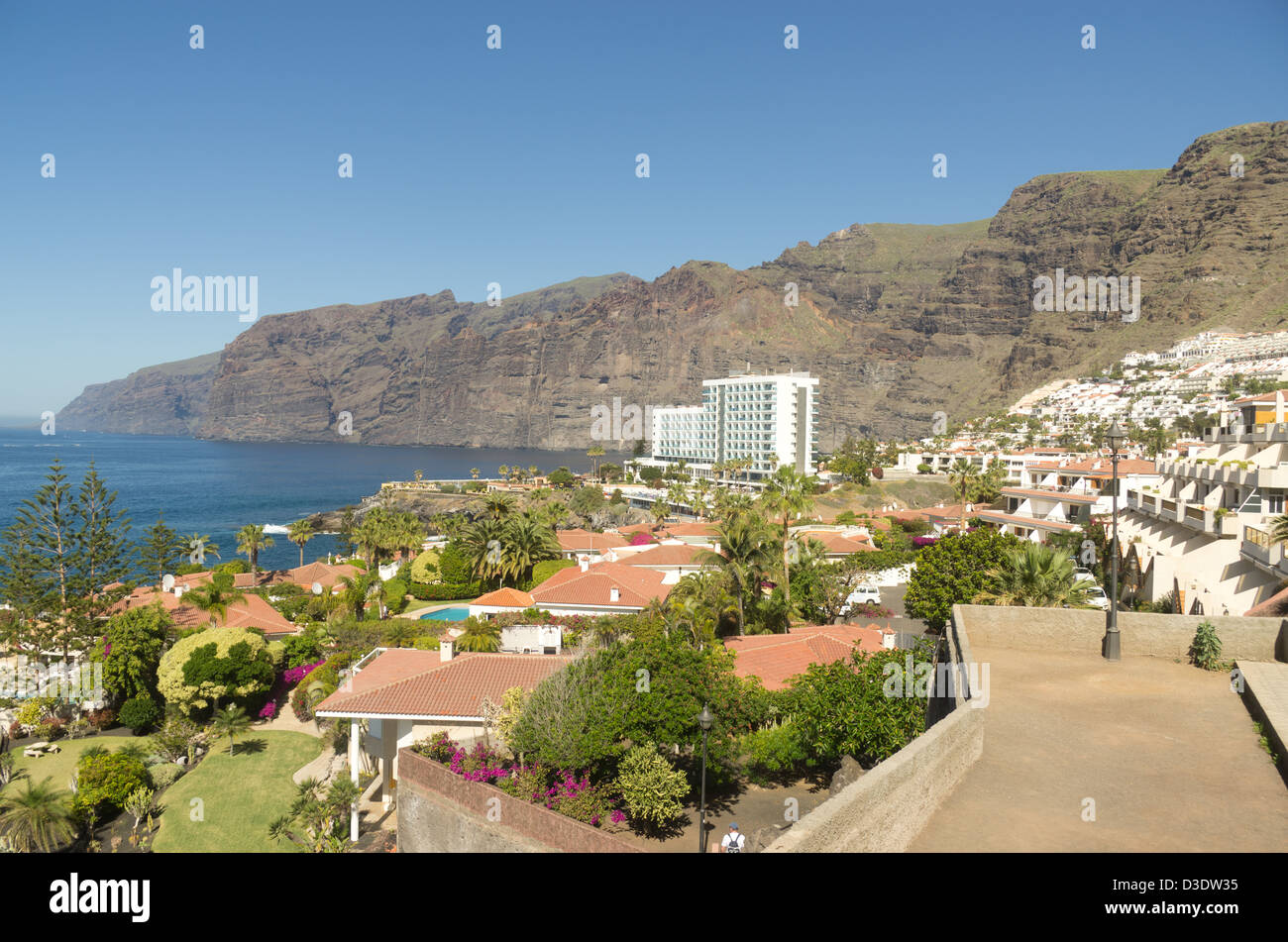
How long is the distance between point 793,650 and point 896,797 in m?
22.8

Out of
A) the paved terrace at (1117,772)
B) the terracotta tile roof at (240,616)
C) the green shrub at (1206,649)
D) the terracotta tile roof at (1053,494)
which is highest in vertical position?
the green shrub at (1206,649)

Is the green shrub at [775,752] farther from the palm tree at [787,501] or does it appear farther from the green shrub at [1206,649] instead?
the palm tree at [787,501]

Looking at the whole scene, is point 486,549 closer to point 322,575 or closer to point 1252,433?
point 322,575

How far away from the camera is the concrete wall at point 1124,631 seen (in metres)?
15.5

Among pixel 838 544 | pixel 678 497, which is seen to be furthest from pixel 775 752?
pixel 678 497

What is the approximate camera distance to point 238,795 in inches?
1076

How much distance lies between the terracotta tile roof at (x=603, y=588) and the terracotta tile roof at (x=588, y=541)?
713 inches

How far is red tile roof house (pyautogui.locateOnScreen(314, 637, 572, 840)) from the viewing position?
23594 mm

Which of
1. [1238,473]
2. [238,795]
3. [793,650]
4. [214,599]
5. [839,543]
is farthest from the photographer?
[839,543]

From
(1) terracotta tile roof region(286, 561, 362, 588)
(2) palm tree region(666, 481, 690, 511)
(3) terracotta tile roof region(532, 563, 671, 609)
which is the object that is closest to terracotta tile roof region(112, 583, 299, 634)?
(1) terracotta tile roof region(286, 561, 362, 588)

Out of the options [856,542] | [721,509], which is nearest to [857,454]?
[721,509]

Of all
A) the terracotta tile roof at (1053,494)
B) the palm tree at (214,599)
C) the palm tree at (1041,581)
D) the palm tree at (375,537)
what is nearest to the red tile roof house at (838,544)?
the terracotta tile roof at (1053,494)

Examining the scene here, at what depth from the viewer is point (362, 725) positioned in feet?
85.4
